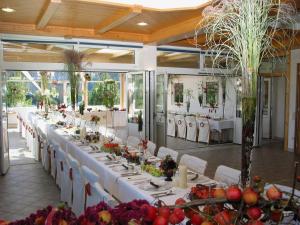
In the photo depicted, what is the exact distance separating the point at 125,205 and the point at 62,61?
6702 mm

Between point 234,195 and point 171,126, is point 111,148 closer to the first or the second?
point 234,195

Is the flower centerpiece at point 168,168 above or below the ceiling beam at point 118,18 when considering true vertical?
below

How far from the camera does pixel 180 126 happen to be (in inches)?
444

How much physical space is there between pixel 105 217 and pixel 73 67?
19.6 ft

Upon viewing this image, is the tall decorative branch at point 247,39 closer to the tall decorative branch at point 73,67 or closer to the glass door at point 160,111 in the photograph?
the tall decorative branch at point 73,67

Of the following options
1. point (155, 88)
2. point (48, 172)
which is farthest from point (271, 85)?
point (48, 172)

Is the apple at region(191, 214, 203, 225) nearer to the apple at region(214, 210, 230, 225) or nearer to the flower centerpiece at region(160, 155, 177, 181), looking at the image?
the apple at region(214, 210, 230, 225)

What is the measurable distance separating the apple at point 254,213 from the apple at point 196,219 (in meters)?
0.18

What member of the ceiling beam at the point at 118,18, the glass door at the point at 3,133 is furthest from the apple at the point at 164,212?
the glass door at the point at 3,133

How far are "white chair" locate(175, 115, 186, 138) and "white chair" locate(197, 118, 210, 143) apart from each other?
84cm

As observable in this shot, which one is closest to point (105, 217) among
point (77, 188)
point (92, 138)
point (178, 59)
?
point (77, 188)

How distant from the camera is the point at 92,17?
242 inches

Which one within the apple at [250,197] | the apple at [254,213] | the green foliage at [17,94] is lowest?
the apple at [254,213]

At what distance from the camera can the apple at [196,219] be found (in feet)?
3.94
